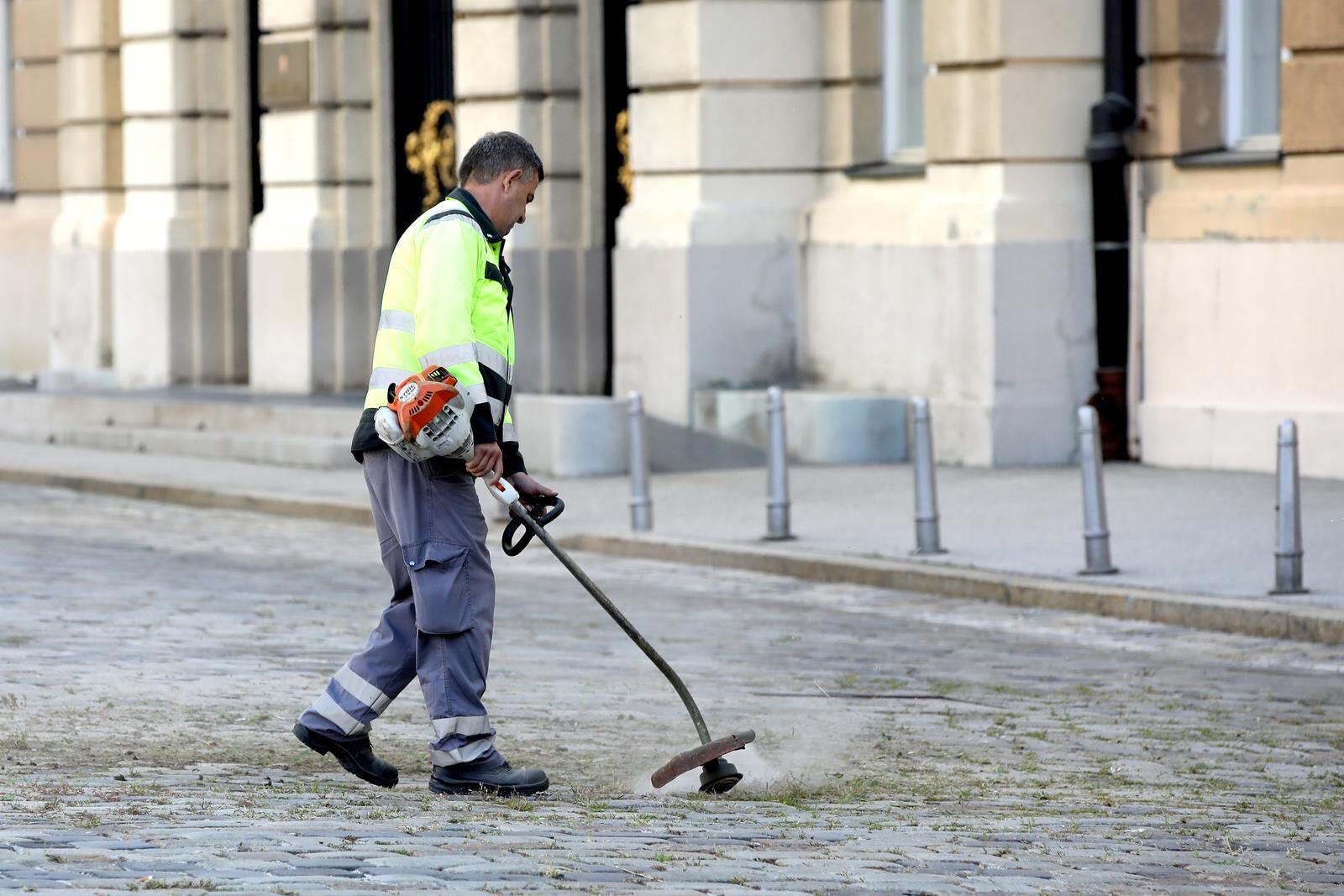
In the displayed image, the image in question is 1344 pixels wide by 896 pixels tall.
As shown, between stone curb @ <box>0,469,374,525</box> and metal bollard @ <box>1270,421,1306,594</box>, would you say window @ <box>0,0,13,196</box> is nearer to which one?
stone curb @ <box>0,469,374,525</box>

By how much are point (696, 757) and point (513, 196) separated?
1.55m

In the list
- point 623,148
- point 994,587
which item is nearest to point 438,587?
point 994,587

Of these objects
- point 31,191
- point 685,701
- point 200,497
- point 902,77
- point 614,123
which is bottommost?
point 200,497

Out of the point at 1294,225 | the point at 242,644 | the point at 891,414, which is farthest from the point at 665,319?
the point at 242,644

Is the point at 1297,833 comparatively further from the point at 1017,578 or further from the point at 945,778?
the point at 1017,578

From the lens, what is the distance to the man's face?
679 centimetres

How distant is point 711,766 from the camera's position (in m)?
6.77

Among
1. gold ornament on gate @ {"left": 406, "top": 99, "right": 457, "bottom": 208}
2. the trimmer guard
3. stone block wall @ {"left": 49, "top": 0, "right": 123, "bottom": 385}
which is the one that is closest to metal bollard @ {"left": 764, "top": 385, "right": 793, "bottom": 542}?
the trimmer guard

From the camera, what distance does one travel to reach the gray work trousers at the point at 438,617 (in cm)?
663

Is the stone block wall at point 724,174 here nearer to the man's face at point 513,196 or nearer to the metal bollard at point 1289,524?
the metal bollard at point 1289,524

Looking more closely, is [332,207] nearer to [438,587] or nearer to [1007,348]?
[1007,348]

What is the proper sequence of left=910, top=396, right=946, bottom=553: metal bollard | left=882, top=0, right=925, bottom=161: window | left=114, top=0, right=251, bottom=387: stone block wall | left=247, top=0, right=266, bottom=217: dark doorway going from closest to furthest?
left=910, top=396, right=946, bottom=553: metal bollard → left=882, top=0, right=925, bottom=161: window → left=114, top=0, right=251, bottom=387: stone block wall → left=247, top=0, right=266, bottom=217: dark doorway

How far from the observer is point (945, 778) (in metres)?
7.15

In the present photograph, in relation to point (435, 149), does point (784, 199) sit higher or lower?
lower
